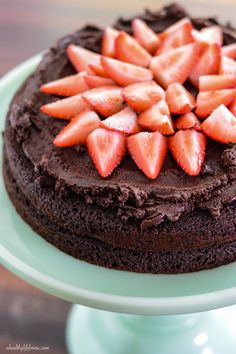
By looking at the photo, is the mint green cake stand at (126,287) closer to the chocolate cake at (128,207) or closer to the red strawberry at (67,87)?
the chocolate cake at (128,207)

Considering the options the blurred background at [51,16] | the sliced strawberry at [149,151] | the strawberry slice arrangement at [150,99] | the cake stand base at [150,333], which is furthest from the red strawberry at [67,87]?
the blurred background at [51,16]

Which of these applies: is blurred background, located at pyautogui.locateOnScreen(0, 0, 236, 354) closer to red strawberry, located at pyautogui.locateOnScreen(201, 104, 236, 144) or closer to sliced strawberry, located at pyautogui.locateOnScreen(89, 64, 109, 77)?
sliced strawberry, located at pyautogui.locateOnScreen(89, 64, 109, 77)

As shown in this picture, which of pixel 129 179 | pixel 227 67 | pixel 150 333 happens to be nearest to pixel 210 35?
pixel 227 67

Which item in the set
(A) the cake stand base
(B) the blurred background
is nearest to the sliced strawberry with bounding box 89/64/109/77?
(A) the cake stand base

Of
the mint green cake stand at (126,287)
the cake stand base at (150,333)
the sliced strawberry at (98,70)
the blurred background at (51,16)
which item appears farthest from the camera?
the blurred background at (51,16)

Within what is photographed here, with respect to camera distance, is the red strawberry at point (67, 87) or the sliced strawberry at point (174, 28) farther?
the sliced strawberry at point (174, 28)

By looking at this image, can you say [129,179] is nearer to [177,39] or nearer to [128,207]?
[128,207]
